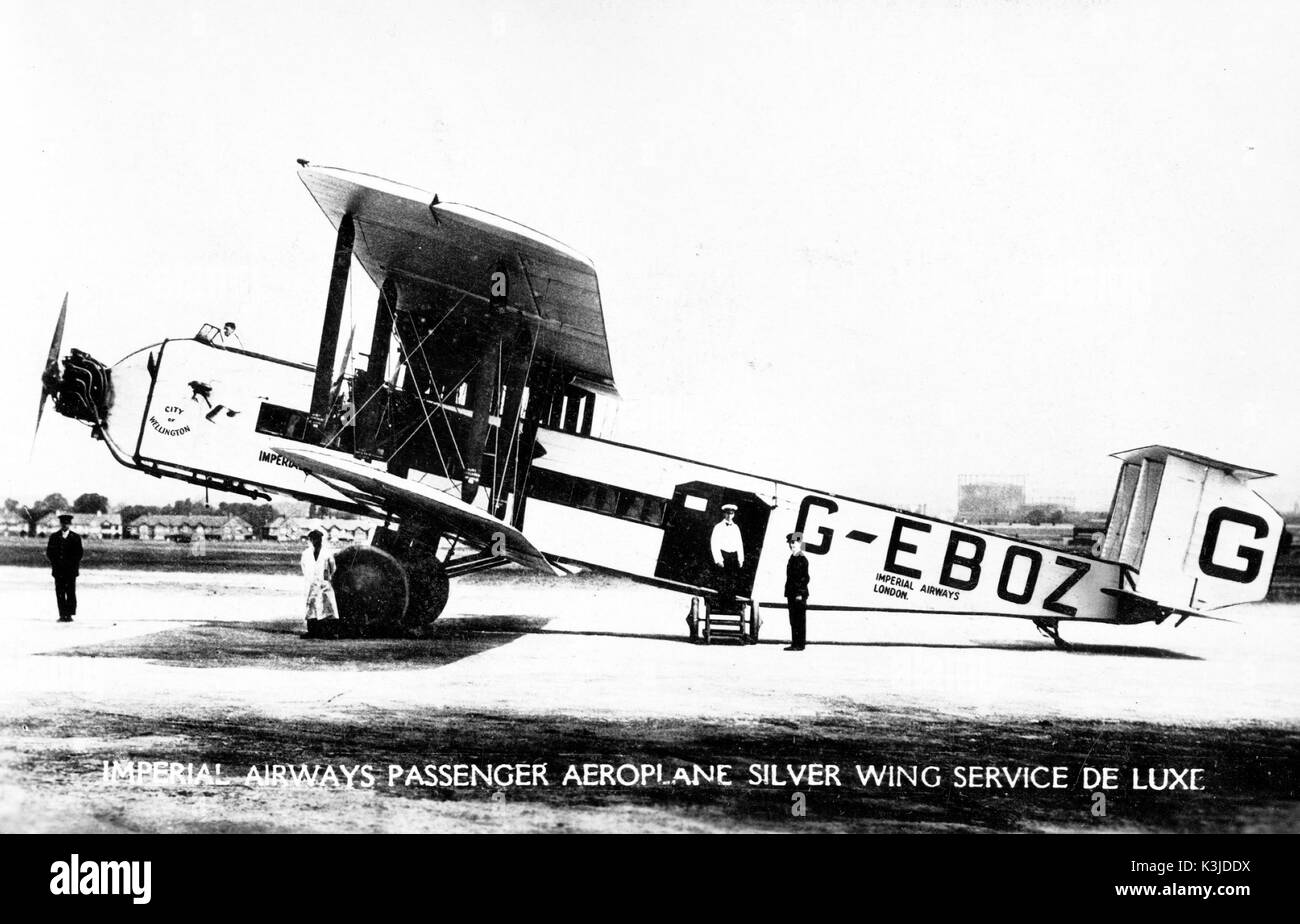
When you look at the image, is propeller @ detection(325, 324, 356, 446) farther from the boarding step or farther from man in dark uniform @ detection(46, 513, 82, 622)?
the boarding step

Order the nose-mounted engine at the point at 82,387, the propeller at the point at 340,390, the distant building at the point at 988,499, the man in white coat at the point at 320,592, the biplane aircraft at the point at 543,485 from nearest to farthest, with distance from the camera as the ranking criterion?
the nose-mounted engine at the point at 82,387
the biplane aircraft at the point at 543,485
the propeller at the point at 340,390
the man in white coat at the point at 320,592
the distant building at the point at 988,499

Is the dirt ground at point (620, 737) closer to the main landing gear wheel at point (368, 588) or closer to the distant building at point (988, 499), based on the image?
the main landing gear wheel at point (368, 588)

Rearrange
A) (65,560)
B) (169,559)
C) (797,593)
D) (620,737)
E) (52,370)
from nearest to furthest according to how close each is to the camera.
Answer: (620,737) → (52,370) → (65,560) → (797,593) → (169,559)

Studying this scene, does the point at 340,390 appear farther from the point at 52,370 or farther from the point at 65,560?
the point at 65,560

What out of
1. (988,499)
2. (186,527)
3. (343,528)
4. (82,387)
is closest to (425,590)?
(343,528)

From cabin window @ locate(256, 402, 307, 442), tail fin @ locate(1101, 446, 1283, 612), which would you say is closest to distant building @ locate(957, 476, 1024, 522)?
tail fin @ locate(1101, 446, 1283, 612)

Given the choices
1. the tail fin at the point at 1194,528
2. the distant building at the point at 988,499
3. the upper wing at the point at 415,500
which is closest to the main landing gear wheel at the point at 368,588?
the upper wing at the point at 415,500
